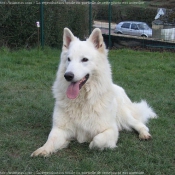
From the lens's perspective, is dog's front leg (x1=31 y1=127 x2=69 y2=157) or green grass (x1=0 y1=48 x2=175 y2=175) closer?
green grass (x1=0 y1=48 x2=175 y2=175)

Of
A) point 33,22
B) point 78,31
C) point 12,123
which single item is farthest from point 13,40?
point 12,123

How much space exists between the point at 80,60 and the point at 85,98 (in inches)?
18.1

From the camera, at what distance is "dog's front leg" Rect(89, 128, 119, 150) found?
3486mm

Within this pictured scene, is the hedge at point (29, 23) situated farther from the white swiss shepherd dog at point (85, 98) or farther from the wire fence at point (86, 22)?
the white swiss shepherd dog at point (85, 98)

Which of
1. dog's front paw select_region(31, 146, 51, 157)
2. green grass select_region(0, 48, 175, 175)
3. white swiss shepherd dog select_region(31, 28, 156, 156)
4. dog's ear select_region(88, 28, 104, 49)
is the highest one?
dog's ear select_region(88, 28, 104, 49)

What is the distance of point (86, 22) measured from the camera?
12.2 m

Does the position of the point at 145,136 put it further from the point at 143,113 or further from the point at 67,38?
the point at 67,38

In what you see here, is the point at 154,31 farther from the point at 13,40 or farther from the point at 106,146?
the point at 106,146

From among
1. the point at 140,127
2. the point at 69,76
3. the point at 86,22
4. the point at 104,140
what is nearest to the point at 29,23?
the point at 86,22

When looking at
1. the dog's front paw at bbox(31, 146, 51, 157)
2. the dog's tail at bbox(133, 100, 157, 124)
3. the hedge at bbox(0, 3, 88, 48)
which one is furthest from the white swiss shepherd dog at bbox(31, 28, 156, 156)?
the hedge at bbox(0, 3, 88, 48)

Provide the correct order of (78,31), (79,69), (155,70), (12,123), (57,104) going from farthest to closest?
(78,31), (155,70), (12,123), (57,104), (79,69)

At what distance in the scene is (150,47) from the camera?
40.0 ft

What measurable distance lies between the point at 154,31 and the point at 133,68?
4.29 m

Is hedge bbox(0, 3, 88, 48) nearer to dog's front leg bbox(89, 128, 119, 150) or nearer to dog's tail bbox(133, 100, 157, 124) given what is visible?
dog's tail bbox(133, 100, 157, 124)
